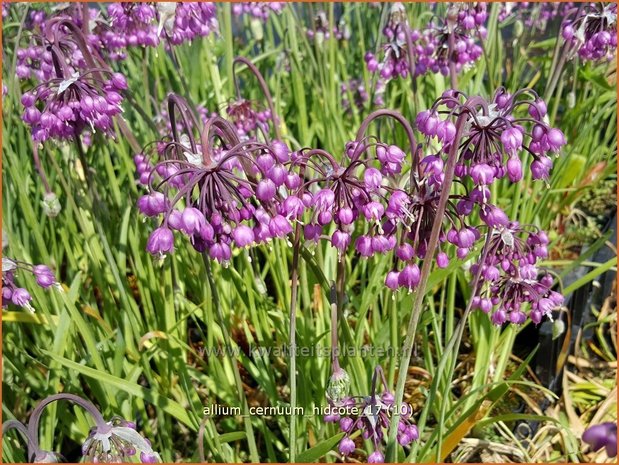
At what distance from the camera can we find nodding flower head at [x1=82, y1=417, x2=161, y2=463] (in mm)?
1387

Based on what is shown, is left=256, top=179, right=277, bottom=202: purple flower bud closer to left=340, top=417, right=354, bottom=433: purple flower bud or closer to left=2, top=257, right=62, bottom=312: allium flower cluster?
left=340, top=417, right=354, bottom=433: purple flower bud

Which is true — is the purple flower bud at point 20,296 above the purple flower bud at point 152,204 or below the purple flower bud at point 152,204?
below

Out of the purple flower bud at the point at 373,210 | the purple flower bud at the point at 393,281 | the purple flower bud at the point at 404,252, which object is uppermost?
the purple flower bud at the point at 373,210

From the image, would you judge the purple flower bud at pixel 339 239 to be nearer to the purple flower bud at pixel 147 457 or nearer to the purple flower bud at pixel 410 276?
the purple flower bud at pixel 410 276

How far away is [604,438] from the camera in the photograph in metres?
0.88

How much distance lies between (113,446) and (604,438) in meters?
1.03

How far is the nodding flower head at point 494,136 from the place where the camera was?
50.3 inches

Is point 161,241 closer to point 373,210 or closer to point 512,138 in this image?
point 373,210

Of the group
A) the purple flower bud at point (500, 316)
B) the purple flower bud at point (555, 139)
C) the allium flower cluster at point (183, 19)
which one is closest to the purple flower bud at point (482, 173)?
the purple flower bud at point (555, 139)

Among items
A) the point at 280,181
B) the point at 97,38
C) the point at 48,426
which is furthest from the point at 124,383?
the point at 97,38

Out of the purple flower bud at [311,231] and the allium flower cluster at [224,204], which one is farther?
the purple flower bud at [311,231]

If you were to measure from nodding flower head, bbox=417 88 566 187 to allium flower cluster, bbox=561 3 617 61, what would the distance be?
1003 millimetres

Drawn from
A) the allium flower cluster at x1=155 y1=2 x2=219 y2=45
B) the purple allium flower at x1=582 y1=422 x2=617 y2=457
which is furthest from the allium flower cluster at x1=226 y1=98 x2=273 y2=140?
the purple allium flower at x1=582 y1=422 x2=617 y2=457

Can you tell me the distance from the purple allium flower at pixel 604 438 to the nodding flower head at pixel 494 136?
0.56m
